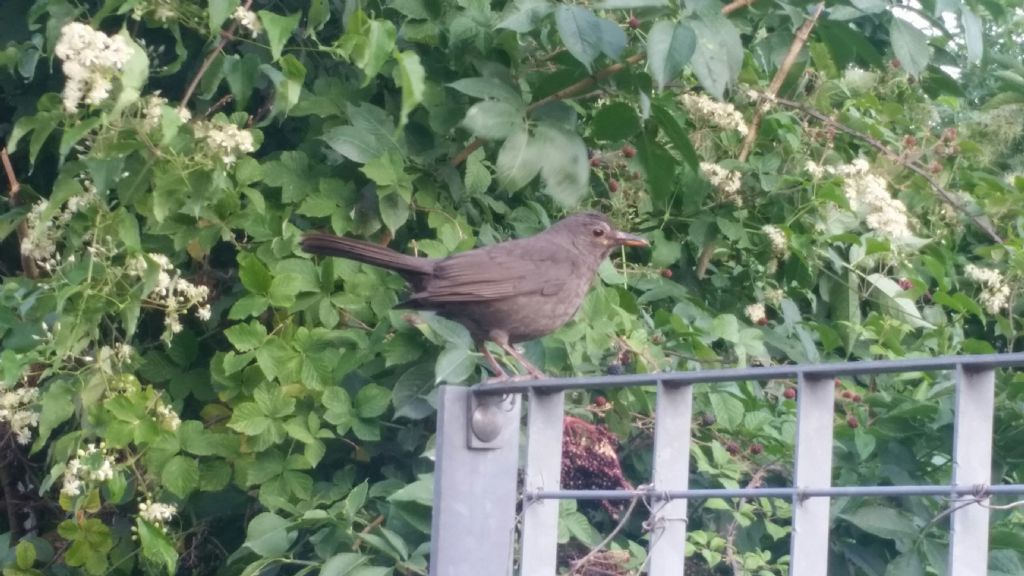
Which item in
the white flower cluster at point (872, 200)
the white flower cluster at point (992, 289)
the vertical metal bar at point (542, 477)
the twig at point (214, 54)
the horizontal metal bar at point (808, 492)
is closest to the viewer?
the horizontal metal bar at point (808, 492)

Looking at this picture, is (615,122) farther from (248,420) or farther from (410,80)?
(248,420)

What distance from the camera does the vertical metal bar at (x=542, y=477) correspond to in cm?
233

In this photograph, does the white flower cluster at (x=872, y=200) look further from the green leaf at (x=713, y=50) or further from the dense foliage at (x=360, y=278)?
the green leaf at (x=713, y=50)

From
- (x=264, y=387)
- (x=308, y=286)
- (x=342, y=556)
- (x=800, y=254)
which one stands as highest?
(x=800, y=254)

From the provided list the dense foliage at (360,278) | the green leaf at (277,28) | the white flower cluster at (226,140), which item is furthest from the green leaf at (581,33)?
the white flower cluster at (226,140)

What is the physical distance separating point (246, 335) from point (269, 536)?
1.76 feet

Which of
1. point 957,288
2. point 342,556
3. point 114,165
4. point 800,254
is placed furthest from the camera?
point 957,288

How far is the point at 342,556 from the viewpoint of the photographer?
313 centimetres

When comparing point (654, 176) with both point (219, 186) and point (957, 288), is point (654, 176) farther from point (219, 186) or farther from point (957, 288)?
point (957, 288)

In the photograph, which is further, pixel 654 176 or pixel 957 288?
pixel 957 288

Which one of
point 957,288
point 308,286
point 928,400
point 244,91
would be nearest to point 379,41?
point 244,91

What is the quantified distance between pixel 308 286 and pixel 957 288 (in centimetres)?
229

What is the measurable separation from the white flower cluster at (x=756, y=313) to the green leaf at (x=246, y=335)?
1.53 metres

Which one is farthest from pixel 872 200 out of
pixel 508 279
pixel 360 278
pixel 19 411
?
pixel 19 411
